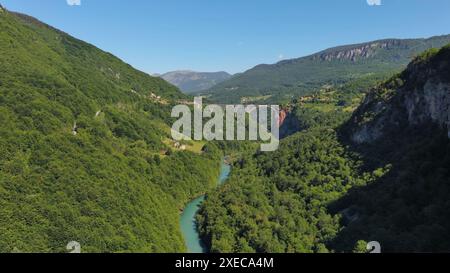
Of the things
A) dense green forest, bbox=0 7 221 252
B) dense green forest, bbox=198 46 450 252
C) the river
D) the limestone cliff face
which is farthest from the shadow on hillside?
dense green forest, bbox=0 7 221 252

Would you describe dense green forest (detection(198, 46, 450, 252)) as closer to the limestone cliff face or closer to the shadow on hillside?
the shadow on hillside

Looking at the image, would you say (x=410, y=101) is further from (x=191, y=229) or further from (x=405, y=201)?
(x=191, y=229)

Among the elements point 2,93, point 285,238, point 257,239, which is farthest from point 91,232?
point 2,93

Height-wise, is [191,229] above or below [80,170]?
below

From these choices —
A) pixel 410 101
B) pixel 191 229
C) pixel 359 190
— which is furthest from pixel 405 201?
pixel 191 229

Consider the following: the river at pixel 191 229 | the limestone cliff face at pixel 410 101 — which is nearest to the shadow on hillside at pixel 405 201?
the limestone cliff face at pixel 410 101
